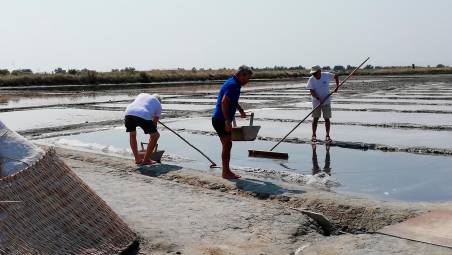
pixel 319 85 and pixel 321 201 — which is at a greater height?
pixel 319 85

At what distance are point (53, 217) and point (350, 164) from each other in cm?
466

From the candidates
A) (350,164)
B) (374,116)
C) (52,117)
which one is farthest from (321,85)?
(52,117)

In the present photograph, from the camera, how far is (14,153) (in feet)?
12.6

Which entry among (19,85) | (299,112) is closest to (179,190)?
(299,112)

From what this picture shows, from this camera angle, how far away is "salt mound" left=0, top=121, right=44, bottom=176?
3.76 m

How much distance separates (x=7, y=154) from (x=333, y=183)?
3737 mm

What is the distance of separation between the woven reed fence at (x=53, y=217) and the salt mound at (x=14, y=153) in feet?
0.26

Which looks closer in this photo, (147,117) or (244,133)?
(244,133)

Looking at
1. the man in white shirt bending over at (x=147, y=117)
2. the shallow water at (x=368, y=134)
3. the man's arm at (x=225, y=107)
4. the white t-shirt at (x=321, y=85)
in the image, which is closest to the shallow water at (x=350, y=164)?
the man in white shirt bending over at (x=147, y=117)

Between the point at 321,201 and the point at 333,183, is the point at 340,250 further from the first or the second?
the point at 333,183

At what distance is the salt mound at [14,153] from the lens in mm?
3756

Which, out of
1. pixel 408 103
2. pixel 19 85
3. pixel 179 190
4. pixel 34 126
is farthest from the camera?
pixel 19 85

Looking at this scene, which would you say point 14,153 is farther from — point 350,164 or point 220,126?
point 350,164

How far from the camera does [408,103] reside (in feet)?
56.6
